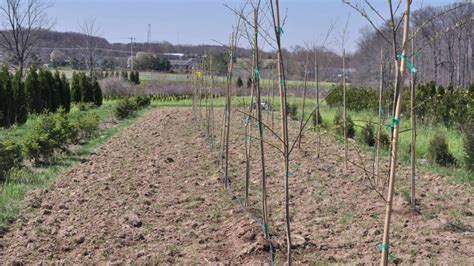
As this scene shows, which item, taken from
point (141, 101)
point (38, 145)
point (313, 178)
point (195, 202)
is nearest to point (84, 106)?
point (141, 101)

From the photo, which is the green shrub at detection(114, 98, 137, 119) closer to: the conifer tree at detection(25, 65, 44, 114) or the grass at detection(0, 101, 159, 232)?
the conifer tree at detection(25, 65, 44, 114)

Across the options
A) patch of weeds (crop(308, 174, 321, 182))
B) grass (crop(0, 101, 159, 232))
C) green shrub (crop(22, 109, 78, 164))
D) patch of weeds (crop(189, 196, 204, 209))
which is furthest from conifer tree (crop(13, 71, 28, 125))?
patch of weeds (crop(189, 196, 204, 209))

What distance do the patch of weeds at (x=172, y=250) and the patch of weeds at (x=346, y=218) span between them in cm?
184

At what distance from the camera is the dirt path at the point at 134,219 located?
15.5ft

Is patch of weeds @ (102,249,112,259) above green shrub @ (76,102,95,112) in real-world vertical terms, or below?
below

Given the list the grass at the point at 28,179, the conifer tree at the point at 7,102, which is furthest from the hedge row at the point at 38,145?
the conifer tree at the point at 7,102

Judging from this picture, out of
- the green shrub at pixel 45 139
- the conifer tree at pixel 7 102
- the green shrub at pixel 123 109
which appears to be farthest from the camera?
the green shrub at pixel 123 109

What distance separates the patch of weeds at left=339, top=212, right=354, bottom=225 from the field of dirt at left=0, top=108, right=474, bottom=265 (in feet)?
0.04

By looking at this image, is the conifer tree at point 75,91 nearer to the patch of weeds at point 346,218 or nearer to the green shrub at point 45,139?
the green shrub at point 45,139

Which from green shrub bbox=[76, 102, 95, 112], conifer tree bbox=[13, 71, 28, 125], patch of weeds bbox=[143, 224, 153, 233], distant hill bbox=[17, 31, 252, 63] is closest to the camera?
patch of weeds bbox=[143, 224, 153, 233]

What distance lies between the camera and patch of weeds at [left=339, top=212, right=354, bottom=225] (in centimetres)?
564

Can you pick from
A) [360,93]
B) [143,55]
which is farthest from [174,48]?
[360,93]

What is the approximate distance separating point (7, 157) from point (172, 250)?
4.38m

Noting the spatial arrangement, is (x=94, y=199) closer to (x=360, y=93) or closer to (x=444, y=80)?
(x=360, y=93)
